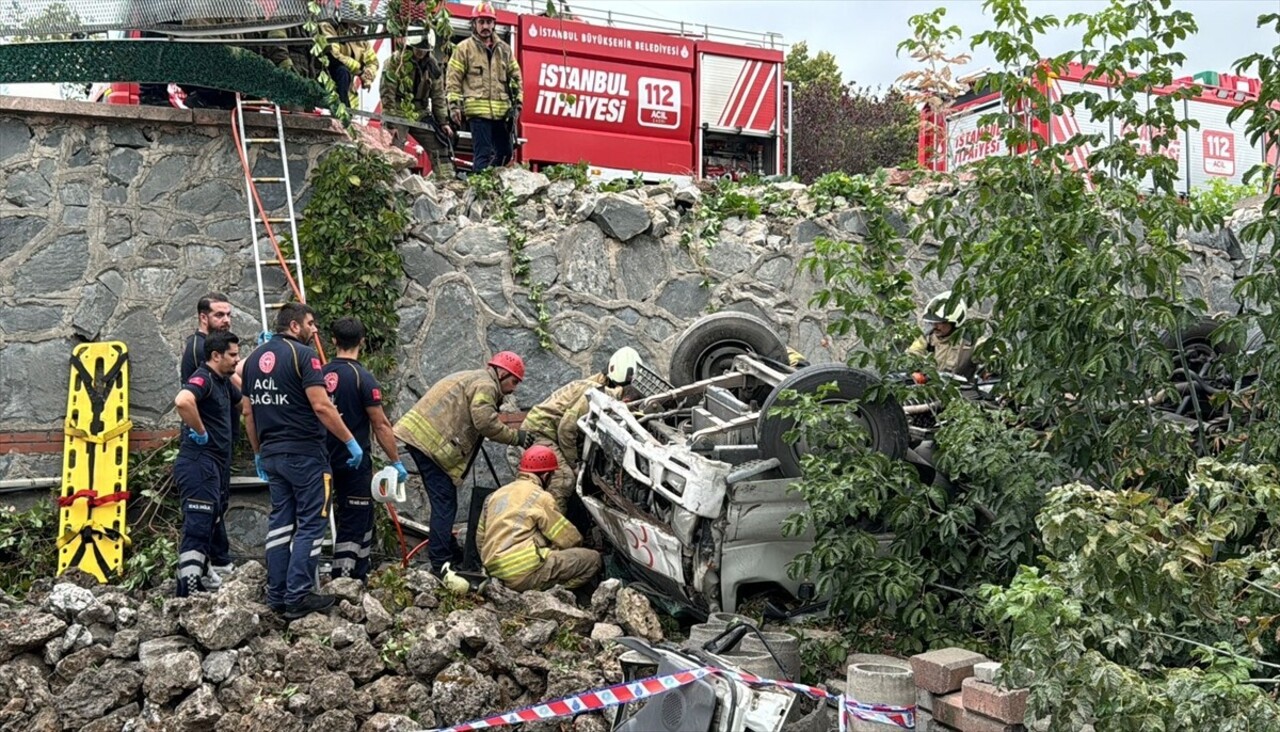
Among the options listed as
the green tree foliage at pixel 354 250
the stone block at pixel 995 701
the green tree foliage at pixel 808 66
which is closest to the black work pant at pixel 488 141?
the green tree foliage at pixel 354 250

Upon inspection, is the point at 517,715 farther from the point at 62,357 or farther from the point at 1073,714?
the point at 62,357

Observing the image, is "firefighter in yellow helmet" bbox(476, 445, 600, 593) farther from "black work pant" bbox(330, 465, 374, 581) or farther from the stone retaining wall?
the stone retaining wall

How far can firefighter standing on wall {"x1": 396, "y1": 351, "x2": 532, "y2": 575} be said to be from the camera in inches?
309

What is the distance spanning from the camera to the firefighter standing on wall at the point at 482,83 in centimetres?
1033

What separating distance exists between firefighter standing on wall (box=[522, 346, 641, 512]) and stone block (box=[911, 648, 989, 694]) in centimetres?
318

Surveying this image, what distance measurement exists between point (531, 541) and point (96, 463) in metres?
2.85

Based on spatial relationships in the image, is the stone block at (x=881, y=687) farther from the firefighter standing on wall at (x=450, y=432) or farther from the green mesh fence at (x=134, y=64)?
the green mesh fence at (x=134, y=64)

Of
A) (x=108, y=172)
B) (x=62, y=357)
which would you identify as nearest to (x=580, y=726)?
(x=62, y=357)

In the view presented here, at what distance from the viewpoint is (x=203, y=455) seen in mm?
7074

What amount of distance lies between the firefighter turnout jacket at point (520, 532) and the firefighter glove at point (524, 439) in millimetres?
595

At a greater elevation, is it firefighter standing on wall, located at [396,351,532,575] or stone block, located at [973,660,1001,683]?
firefighter standing on wall, located at [396,351,532,575]

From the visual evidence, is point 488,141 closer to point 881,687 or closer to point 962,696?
point 881,687

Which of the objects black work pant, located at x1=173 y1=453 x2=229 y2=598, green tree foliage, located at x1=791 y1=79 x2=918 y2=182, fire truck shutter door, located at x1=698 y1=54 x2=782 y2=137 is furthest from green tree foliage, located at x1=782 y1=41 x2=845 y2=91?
black work pant, located at x1=173 y1=453 x2=229 y2=598

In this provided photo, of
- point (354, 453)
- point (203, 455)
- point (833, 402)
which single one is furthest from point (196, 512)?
point (833, 402)
